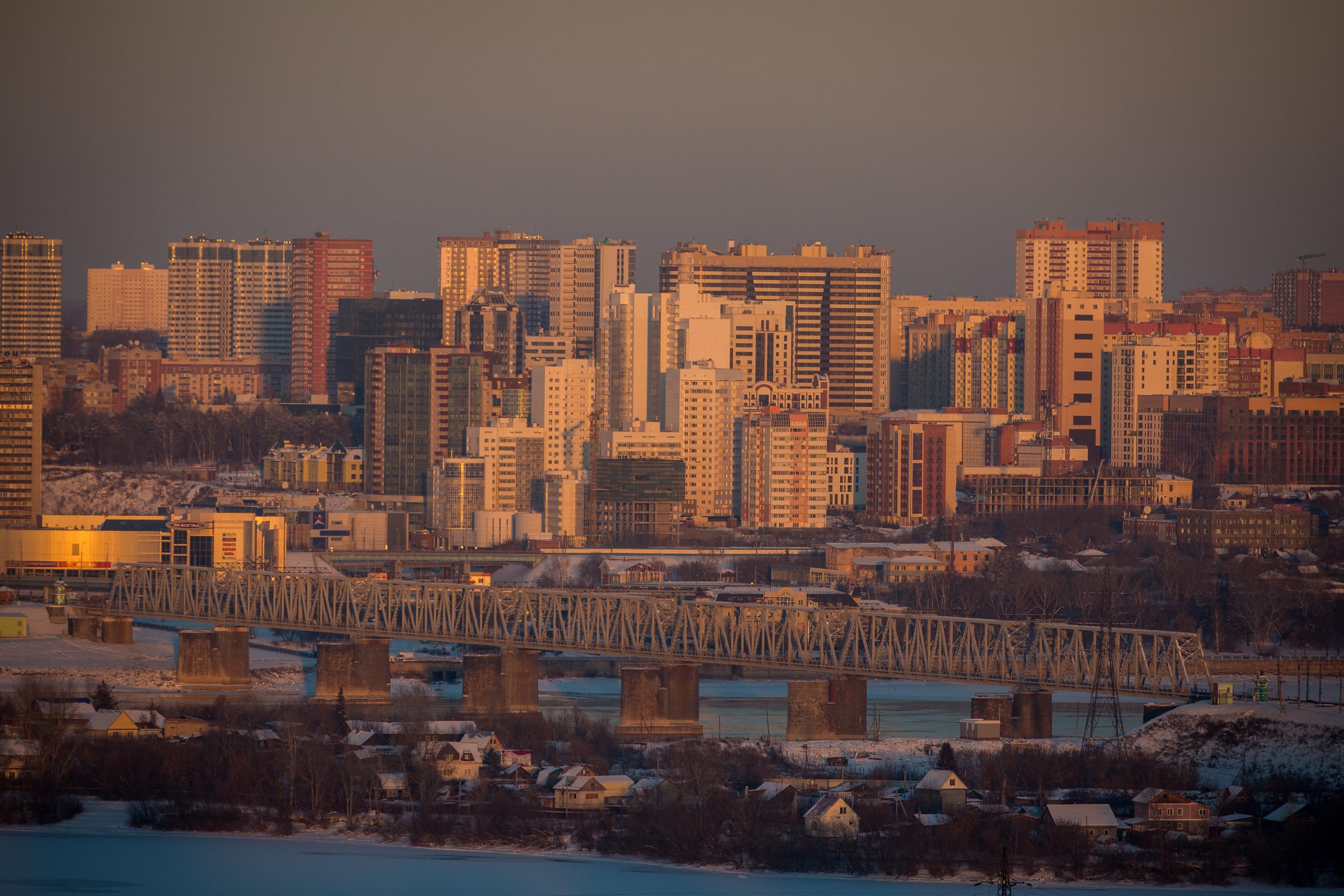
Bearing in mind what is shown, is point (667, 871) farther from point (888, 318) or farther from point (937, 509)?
point (888, 318)

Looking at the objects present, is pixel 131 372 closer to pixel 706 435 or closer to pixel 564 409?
pixel 564 409

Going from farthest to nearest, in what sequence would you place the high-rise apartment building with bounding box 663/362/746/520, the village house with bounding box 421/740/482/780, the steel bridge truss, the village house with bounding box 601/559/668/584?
the high-rise apartment building with bounding box 663/362/746/520 → the village house with bounding box 601/559/668/584 → the steel bridge truss → the village house with bounding box 421/740/482/780

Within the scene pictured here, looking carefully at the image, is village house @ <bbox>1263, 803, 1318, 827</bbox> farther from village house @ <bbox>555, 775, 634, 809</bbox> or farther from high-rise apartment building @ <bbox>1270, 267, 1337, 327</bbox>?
high-rise apartment building @ <bbox>1270, 267, 1337, 327</bbox>

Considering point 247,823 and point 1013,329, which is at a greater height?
point 1013,329

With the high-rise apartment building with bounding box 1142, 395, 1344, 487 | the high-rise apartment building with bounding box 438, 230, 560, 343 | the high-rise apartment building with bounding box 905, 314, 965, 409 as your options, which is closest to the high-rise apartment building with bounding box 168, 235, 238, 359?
the high-rise apartment building with bounding box 438, 230, 560, 343

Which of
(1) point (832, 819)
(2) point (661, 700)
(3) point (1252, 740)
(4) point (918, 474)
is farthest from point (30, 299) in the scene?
(1) point (832, 819)

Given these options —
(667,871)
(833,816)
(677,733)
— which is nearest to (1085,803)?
(833,816)
